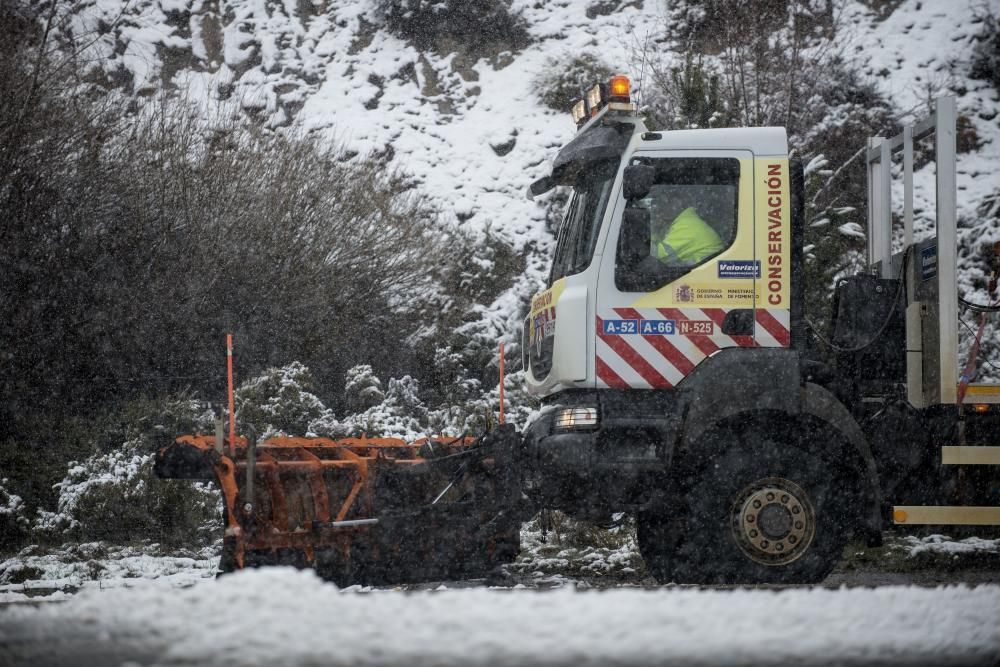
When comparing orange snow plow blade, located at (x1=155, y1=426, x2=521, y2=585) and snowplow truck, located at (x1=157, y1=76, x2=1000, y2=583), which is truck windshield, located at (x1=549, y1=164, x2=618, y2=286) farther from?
orange snow plow blade, located at (x1=155, y1=426, x2=521, y2=585)

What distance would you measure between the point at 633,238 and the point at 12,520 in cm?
602

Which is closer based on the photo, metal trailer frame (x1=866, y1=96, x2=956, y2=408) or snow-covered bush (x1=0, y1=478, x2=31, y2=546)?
metal trailer frame (x1=866, y1=96, x2=956, y2=408)

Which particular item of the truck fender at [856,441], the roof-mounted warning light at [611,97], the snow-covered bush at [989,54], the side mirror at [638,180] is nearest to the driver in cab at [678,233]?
the side mirror at [638,180]

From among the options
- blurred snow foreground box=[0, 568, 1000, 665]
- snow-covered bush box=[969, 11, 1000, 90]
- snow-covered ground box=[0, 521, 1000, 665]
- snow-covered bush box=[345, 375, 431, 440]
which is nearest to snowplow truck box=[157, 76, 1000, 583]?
snow-covered ground box=[0, 521, 1000, 665]

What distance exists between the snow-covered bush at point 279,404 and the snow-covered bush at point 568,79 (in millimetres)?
10638

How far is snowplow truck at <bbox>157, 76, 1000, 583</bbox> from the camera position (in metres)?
6.17

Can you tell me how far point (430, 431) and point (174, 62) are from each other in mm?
13460

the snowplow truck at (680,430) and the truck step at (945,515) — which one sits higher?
the snowplow truck at (680,430)

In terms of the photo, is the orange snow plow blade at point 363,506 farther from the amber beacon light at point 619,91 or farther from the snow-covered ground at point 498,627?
the amber beacon light at point 619,91

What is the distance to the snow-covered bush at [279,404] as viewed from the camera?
11.3m

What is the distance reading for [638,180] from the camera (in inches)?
249

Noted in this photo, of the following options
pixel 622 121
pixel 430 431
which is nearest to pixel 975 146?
pixel 430 431

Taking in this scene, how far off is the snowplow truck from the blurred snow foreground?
1.97 m

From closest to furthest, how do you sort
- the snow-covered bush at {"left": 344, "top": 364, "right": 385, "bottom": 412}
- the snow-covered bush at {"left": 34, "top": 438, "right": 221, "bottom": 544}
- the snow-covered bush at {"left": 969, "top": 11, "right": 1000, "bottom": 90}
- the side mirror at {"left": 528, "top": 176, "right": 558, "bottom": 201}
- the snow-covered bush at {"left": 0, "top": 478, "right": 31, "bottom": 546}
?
the side mirror at {"left": 528, "top": 176, "right": 558, "bottom": 201} < the snow-covered bush at {"left": 0, "top": 478, "right": 31, "bottom": 546} < the snow-covered bush at {"left": 34, "top": 438, "right": 221, "bottom": 544} < the snow-covered bush at {"left": 344, "top": 364, "right": 385, "bottom": 412} < the snow-covered bush at {"left": 969, "top": 11, "right": 1000, "bottom": 90}
